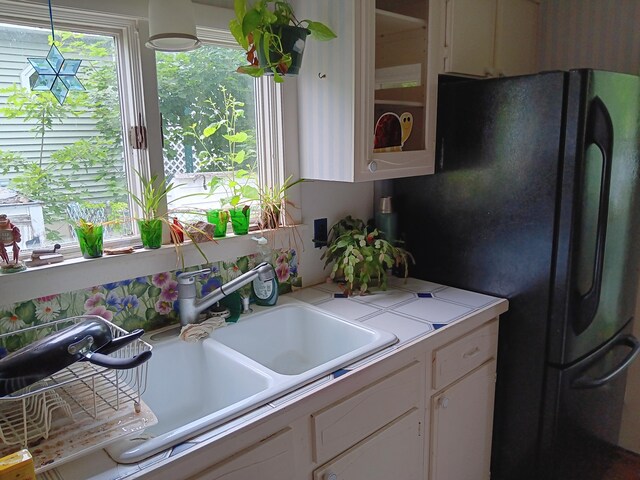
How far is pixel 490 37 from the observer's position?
1974 millimetres

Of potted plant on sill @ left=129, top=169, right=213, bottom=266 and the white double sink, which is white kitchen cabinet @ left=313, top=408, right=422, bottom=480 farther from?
potted plant on sill @ left=129, top=169, right=213, bottom=266

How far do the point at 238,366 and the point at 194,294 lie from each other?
32 centimetres

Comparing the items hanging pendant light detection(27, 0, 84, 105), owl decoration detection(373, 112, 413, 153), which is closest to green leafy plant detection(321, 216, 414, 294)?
owl decoration detection(373, 112, 413, 153)

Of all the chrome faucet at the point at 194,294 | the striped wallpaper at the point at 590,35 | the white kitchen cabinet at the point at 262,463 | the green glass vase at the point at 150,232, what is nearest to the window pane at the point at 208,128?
the green glass vase at the point at 150,232

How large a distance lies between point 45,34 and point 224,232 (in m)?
0.74

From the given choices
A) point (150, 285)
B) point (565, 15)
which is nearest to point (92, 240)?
point (150, 285)

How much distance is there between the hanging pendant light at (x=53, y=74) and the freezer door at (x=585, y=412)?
1721mm

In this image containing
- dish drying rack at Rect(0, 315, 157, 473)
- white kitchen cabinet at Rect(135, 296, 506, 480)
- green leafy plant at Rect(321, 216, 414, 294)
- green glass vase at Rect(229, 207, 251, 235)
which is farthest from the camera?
green leafy plant at Rect(321, 216, 414, 294)

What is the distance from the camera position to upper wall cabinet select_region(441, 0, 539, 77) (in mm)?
1797

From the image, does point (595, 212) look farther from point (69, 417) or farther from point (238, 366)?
point (69, 417)

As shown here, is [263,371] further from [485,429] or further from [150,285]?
[485,429]

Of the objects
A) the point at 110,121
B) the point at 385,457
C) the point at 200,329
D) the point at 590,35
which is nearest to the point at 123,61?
the point at 110,121

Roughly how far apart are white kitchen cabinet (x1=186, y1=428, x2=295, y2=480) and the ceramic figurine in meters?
0.71

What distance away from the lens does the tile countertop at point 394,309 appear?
1070mm
